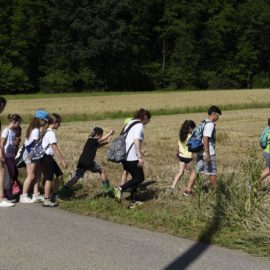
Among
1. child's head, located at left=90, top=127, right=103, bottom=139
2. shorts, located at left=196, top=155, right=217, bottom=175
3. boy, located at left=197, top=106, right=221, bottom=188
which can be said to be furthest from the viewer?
shorts, located at left=196, top=155, right=217, bottom=175

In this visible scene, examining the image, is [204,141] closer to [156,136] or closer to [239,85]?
[156,136]

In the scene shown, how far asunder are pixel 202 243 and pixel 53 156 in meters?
3.70

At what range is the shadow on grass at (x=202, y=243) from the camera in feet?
18.5

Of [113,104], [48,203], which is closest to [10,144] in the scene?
[48,203]

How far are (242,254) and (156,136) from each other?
572 inches

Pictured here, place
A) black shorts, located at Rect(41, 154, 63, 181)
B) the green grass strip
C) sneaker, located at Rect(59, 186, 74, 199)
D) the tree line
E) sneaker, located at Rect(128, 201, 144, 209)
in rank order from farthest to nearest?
1. the tree line
2. the green grass strip
3. sneaker, located at Rect(59, 186, 74, 199)
4. black shorts, located at Rect(41, 154, 63, 181)
5. sneaker, located at Rect(128, 201, 144, 209)

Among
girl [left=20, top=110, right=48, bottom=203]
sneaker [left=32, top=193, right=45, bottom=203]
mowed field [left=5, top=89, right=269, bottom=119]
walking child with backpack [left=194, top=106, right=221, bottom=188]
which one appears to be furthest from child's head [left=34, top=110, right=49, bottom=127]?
mowed field [left=5, top=89, right=269, bottom=119]

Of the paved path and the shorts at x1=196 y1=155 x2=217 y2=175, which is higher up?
the shorts at x1=196 y1=155 x2=217 y2=175

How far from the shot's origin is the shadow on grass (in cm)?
564

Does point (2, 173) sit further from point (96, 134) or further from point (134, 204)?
point (134, 204)

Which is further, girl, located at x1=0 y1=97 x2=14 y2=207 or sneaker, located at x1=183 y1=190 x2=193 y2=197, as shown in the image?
sneaker, located at x1=183 y1=190 x2=193 y2=197

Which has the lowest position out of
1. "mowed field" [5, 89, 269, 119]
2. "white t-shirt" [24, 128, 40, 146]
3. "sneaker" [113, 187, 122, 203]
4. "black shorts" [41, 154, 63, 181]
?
"sneaker" [113, 187, 122, 203]

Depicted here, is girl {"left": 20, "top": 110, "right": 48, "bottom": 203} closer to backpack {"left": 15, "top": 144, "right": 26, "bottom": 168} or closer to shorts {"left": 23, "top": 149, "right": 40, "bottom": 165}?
shorts {"left": 23, "top": 149, "right": 40, "bottom": 165}

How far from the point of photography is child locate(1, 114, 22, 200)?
9.15m
